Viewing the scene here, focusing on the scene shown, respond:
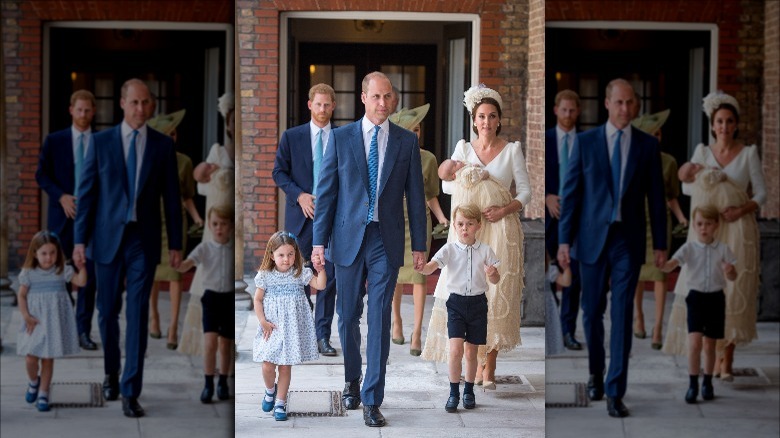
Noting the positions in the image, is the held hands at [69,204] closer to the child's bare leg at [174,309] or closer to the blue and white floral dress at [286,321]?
the child's bare leg at [174,309]

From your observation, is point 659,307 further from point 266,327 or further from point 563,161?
point 266,327

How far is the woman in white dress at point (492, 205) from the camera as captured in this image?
3826 mm

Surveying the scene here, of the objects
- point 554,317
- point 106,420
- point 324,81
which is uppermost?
point 324,81

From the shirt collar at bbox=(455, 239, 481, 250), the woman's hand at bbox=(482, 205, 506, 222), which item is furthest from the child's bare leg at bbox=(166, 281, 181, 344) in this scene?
the woman's hand at bbox=(482, 205, 506, 222)

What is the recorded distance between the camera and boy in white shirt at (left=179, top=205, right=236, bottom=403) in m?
4.16

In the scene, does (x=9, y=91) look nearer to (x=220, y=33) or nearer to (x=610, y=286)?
(x=220, y=33)

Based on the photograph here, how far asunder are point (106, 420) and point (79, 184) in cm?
94

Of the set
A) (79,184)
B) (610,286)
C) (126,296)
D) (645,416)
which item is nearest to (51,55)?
(79,184)

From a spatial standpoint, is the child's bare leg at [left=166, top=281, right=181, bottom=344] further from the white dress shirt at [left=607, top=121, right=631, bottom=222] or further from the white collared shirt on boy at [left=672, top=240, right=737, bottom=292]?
the white collared shirt on boy at [left=672, top=240, right=737, bottom=292]

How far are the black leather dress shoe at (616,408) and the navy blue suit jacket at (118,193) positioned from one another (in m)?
1.77

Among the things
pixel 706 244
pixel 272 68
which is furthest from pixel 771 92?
pixel 272 68

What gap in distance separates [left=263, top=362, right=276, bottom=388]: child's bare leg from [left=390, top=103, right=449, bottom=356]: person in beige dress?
1.42 feet

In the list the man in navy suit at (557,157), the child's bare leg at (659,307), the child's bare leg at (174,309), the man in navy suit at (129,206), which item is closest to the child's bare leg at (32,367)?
the man in navy suit at (129,206)

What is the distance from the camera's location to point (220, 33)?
431cm
